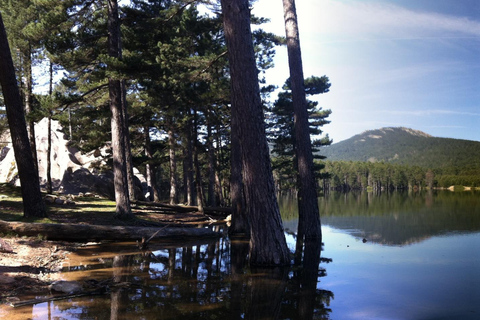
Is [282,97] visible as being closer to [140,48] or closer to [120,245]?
[140,48]

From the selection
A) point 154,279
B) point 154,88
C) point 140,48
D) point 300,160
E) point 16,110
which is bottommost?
point 154,279

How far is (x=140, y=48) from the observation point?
17.1 m

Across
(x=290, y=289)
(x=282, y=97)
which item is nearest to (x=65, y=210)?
(x=290, y=289)

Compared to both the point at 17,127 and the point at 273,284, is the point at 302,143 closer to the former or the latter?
the point at 273,284

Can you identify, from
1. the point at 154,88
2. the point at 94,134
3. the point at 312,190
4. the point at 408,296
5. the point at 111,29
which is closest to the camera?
the point at 408,296

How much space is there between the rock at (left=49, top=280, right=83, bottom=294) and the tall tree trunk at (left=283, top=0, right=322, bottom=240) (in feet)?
23.9

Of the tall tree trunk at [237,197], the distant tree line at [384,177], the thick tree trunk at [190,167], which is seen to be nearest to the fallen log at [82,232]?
the tall tree trunk at [237,197]

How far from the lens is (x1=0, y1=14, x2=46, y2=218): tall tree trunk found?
31.4ft

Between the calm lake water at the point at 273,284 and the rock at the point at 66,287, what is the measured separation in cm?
32

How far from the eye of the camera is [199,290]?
5.48 m

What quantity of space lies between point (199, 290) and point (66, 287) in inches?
75.0

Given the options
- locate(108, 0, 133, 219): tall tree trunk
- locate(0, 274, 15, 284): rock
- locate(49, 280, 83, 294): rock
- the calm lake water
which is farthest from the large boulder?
locate(49, 280, 83, 294): rock

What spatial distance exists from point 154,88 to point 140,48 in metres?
3.48

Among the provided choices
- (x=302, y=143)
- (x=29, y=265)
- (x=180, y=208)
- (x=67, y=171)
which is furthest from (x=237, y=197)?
(x=67, y=171)
